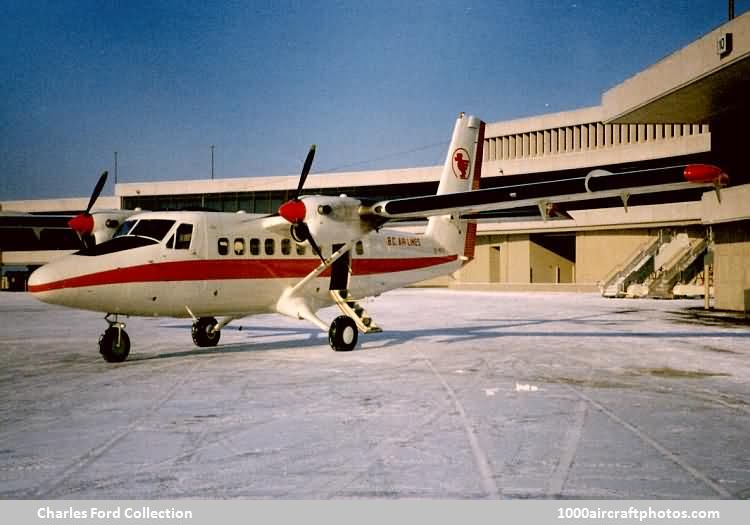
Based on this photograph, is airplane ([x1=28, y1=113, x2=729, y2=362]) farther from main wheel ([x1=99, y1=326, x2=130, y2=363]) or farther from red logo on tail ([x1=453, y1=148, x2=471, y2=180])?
red logo on tail ([x1=453, y1=148, x2=471, y2=180])

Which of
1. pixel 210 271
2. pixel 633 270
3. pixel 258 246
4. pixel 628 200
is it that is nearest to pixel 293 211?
pixel 258 246

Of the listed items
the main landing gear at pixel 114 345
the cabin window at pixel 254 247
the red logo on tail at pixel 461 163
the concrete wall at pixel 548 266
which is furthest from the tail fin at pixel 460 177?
the concrete wall at pixel 548 266

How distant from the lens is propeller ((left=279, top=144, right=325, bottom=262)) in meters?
14.9

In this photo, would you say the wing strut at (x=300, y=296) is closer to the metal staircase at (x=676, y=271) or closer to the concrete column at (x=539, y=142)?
the metal staircase at (x=676, y=271)

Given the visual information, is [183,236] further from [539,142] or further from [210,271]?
[539,142]

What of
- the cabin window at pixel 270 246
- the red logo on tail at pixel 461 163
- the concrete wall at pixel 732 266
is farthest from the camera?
A: the concrete wall at pixel 732 266

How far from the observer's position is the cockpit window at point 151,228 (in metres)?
14.1

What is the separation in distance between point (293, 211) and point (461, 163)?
8.63 metres

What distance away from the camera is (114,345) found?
13.9m

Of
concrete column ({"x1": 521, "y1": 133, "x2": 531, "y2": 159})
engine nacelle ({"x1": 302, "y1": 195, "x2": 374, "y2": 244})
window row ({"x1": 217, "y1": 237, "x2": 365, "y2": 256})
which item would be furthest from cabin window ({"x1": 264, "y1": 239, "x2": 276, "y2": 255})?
concrete column ({"x1": 521, "y1": 133, "x2": 531, "y2": 159})

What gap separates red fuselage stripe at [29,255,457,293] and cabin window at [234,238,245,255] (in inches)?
9.4

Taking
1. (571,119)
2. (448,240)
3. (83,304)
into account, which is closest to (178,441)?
(83,304)

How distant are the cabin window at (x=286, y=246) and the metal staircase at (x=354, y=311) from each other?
1.70 meters
